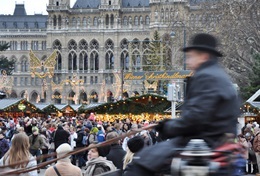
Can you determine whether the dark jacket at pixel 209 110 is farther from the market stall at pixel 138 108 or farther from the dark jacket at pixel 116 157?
the market stall at pixel 138 108

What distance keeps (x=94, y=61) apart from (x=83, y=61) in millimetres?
1606

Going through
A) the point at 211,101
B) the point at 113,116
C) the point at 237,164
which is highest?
the point at 211,101

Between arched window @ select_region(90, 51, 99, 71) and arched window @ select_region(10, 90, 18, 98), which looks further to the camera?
arched window @ select_region(10, 90, 18, 98)

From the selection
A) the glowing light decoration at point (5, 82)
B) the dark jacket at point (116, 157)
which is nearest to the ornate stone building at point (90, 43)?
the glowing light decoration at point (5, 82)

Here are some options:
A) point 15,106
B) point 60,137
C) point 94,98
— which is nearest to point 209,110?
→ point 60,137

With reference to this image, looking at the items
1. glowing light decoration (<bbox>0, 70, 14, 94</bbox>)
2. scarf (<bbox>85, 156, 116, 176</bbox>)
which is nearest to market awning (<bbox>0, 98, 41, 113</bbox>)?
glowing light decoration (<bbox>0, 70, 14, 94</bbox>)

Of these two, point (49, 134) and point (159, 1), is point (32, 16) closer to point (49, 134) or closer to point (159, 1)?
point (159, 1)

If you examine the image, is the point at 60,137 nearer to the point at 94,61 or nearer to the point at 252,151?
the point at 252,151

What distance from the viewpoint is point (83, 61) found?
9306cm

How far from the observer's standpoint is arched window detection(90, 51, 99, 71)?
92688 mm

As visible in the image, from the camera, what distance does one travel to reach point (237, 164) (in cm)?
427

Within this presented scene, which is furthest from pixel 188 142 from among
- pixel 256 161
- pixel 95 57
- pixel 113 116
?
pixel 95 57

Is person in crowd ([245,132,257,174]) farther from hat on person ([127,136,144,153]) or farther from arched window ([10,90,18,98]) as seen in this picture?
arched window ([10,90,18,98])

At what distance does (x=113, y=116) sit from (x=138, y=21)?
64813mm
